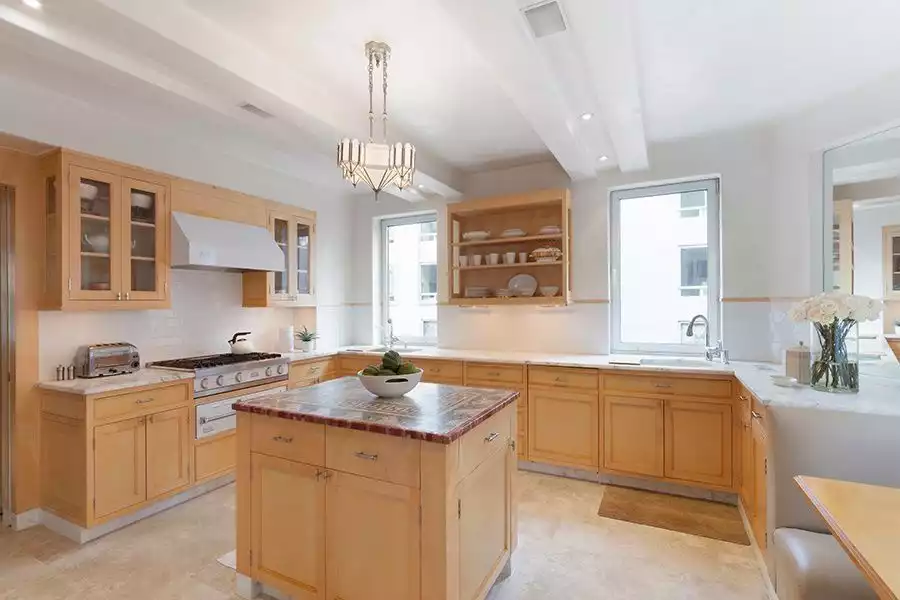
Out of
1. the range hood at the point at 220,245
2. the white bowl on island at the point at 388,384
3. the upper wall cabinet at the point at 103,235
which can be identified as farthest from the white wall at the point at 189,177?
the white bowl on island at the point at 388,384

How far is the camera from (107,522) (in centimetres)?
265

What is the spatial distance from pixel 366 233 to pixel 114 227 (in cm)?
261

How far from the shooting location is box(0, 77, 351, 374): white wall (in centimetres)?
273

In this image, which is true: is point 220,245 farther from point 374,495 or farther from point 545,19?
point 545,19

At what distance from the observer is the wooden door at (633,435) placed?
3.19m

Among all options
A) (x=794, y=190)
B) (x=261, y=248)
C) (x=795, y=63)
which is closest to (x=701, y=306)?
(x=794, y=190)

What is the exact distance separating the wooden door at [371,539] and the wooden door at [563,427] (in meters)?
2.10

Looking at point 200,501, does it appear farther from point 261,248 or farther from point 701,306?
point 701,306

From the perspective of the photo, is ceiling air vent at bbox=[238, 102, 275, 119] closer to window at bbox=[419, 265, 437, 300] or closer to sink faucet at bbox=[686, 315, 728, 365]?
window at bbox=[419, 265, 437, 300]

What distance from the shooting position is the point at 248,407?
2000 millimetres

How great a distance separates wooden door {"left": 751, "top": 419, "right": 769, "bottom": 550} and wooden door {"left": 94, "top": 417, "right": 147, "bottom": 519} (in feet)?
11.6

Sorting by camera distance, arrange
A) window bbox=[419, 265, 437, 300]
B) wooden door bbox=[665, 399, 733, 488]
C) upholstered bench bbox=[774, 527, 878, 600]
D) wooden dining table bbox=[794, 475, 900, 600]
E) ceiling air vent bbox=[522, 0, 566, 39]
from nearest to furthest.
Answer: wooden dining table bbox=[794, 475, 900, 600] < upholstered bench bbox=[774, 527, 878, 600] < ceiling air vent bbox=[522, 0, 566, 39] < wooden door bbox=[665, 399, 733, 488] < window bbox=[419, 265, 437, 300]

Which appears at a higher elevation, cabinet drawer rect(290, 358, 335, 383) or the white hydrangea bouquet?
the white hydrangea bouquet

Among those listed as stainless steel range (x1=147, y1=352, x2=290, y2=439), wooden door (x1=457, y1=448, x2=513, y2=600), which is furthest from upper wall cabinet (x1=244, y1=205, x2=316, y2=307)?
wooden door (x1=457, y1=448, x2=513, y2=600)
